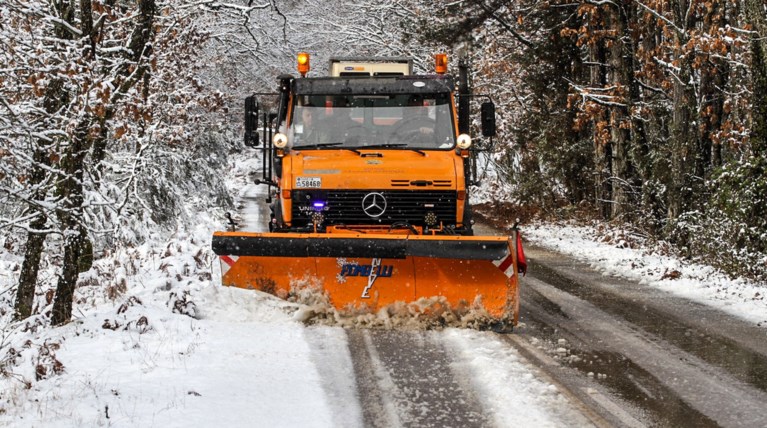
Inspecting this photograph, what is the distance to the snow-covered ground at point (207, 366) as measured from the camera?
185 inches

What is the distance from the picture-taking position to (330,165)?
26.1 feet

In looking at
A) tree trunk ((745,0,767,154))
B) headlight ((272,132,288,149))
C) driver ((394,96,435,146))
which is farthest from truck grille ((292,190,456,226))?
tree trunk ((745,0,767,154))

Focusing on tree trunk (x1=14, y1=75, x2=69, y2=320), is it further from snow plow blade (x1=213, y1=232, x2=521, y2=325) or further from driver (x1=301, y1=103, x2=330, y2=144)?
driver (x1=301, y1=103, x2=330, y2=144)

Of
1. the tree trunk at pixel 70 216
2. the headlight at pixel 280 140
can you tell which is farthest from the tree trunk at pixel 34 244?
the headlight at pixel 280 140

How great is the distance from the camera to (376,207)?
784 centimetres

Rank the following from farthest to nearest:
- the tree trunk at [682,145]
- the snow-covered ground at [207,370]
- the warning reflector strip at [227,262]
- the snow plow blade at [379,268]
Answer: the tree trunk at [682,145], the warning reflector strip at [227,262], the snow plow blade at [379,268], the snow-covered ground at [207,370]

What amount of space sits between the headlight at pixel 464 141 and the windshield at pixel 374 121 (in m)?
0.15

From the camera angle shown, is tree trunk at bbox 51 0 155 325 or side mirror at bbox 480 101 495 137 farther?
side mirror at bbox 480 101 495 137

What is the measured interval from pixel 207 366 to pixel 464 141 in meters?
3.92

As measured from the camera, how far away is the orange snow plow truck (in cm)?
709

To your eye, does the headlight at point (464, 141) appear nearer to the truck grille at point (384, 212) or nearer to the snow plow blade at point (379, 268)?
the truck grille at point (384, 212)

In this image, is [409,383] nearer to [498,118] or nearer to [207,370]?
[207,370]

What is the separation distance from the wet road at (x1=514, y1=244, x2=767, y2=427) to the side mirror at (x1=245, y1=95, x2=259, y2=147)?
351 cm

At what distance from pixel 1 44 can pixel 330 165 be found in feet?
10.4
